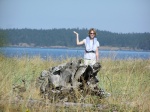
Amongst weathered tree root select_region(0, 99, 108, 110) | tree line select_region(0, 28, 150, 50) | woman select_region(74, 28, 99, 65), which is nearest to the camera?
weathered tree root select_region(0, 99, 108, 110)

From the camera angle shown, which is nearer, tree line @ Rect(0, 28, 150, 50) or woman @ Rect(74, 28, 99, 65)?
woman @ Rect(74, 28, 99, 65)

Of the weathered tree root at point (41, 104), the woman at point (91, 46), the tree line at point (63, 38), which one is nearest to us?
the weathered tree root at point (41, 104)

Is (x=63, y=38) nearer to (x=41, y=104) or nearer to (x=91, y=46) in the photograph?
(x=91, y=46)

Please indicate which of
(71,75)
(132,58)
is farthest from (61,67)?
(132,58)

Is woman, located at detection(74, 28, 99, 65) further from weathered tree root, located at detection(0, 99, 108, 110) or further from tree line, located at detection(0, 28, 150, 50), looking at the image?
tree line, located at detection(0, 28, 150, 50)

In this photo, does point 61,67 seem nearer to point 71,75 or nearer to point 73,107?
point 71,75

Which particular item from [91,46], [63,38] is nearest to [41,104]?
[91,46]

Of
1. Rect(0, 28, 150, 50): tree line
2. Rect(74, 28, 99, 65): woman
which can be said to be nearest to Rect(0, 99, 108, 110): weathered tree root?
Rect(74, 28, 99, 65): woman

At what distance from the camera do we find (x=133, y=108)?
19.4 ft

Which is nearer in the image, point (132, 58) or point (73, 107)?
point (73, 107)

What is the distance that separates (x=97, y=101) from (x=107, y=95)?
0.99 feet

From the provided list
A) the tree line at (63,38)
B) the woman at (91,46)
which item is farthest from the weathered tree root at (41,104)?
the tree line at (63,38)

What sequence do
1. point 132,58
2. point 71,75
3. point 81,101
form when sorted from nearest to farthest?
1. point 81,101
2. point 71,75
3. point 132,58

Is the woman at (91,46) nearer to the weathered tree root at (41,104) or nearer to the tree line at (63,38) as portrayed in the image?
the weathered tree root at (41,104)
